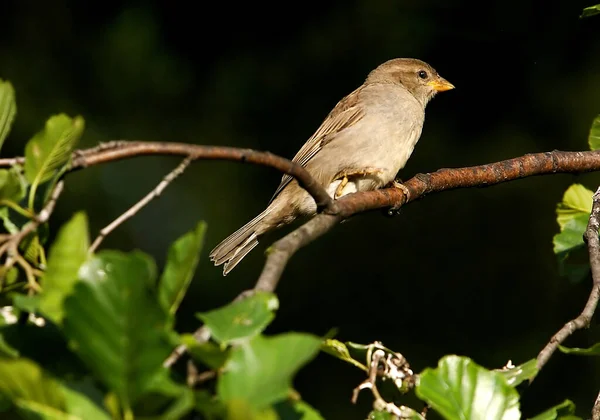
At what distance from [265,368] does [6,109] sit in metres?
0.77

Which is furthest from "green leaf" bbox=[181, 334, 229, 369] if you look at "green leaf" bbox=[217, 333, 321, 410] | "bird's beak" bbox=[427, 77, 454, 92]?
"bird's beak" bbox=[427, 77, 454, 92]

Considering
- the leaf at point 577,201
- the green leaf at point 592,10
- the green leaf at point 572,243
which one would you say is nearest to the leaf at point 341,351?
the green leaf at point 572,243

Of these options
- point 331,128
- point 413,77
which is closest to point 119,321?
point 331,128

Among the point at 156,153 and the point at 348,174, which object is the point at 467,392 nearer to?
the point at 156,153

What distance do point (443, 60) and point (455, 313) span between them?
6.38 feet

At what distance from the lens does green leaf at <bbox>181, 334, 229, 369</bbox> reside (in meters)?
1.33

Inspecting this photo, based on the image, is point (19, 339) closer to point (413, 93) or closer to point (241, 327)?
point (241, 327)

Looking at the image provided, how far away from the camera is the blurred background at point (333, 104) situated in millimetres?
6605

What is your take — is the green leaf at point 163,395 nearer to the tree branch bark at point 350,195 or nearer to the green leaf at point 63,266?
the tree branch bark at point 350,195

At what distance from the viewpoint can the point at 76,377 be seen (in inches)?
54.1

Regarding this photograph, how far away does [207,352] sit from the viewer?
133 centimetres

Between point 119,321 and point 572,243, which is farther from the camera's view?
point 572,243

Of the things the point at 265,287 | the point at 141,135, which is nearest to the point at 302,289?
the point at 141,135

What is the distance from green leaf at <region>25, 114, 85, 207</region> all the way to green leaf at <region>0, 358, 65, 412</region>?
1.83 ft
